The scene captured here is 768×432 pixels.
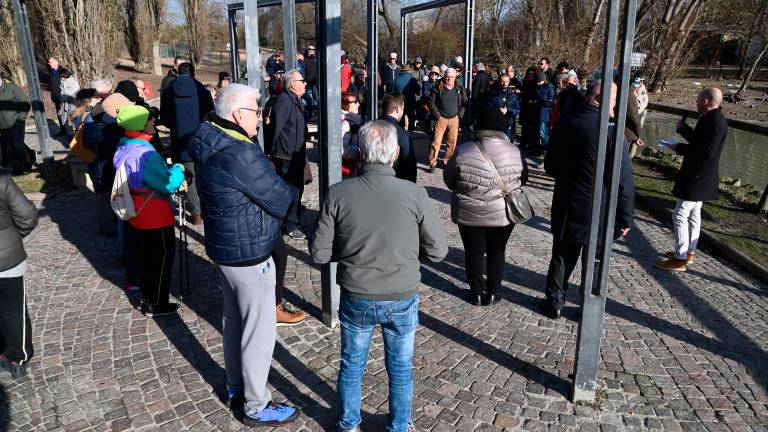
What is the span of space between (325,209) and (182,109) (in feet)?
15.1

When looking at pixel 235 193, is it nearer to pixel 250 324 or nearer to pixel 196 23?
pixel 250 324

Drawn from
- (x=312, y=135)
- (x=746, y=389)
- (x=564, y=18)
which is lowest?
(x=746, y=389)

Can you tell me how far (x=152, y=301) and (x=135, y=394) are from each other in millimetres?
1238

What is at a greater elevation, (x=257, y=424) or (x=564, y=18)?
(x=564, y=18)

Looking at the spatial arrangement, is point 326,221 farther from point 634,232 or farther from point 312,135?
point 312,135

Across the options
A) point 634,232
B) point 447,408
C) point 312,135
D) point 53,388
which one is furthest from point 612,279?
point 312,135

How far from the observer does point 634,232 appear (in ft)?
24.1

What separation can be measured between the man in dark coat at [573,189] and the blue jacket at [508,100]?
5.87 m

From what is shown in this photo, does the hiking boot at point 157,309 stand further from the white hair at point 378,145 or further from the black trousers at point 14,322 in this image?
the white hair at point 378,145

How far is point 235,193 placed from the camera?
10.2ft

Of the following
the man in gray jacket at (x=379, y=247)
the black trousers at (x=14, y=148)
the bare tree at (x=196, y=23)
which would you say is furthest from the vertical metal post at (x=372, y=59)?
the bare tree at (x=196, y=23)

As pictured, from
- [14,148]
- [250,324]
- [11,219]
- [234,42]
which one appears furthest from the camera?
[234,42]

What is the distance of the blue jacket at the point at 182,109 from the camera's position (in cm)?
690

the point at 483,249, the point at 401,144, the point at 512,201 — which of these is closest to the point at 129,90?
the point at 401,144
